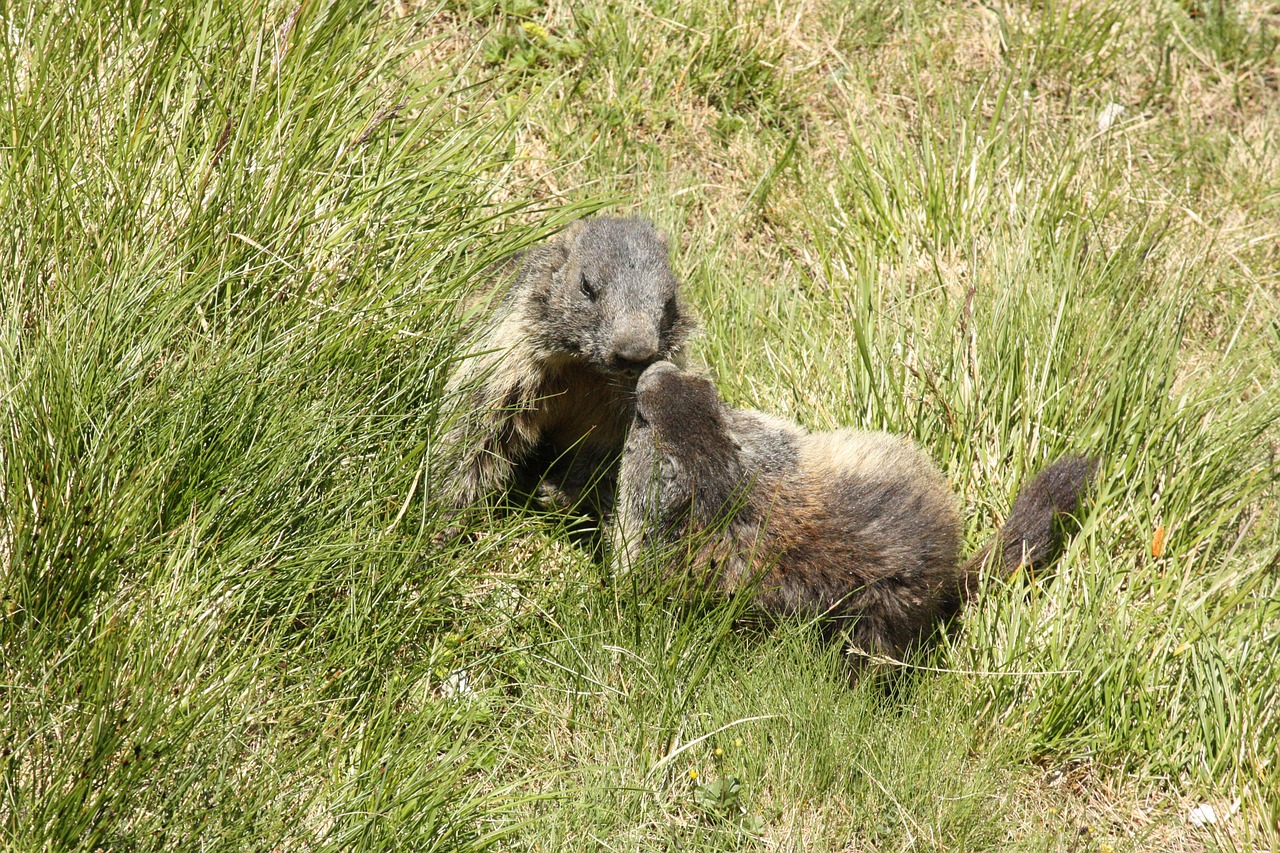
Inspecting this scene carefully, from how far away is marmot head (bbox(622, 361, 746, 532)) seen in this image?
438 centimetres

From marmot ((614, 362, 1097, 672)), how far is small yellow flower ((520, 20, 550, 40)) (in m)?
2.80

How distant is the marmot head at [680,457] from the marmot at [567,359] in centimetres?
31

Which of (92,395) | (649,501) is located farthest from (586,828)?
(92,395)

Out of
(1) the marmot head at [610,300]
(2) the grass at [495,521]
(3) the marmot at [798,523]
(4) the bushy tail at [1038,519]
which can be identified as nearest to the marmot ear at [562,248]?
(1) the marmot head at [610,300]

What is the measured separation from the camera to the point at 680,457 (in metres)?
4.38

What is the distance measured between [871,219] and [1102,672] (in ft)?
8.56

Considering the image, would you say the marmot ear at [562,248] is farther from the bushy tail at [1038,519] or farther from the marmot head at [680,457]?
the bushy tail at [1038,519]

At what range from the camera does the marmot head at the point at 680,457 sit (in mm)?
4379

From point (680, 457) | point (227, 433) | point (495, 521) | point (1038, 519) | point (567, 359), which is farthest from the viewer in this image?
point (567, 359)

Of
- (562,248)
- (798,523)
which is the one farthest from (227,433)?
(798,523)

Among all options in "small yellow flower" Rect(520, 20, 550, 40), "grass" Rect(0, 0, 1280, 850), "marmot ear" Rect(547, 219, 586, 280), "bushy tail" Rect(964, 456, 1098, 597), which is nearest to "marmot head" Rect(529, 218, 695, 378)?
"marmot ear" Rect(547, 219, 586, 280)

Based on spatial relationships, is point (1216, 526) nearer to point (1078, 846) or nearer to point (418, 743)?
point (1078, 846)

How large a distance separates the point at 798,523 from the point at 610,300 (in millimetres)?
1230

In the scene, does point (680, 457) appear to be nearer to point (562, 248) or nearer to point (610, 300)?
point (610, 300)
